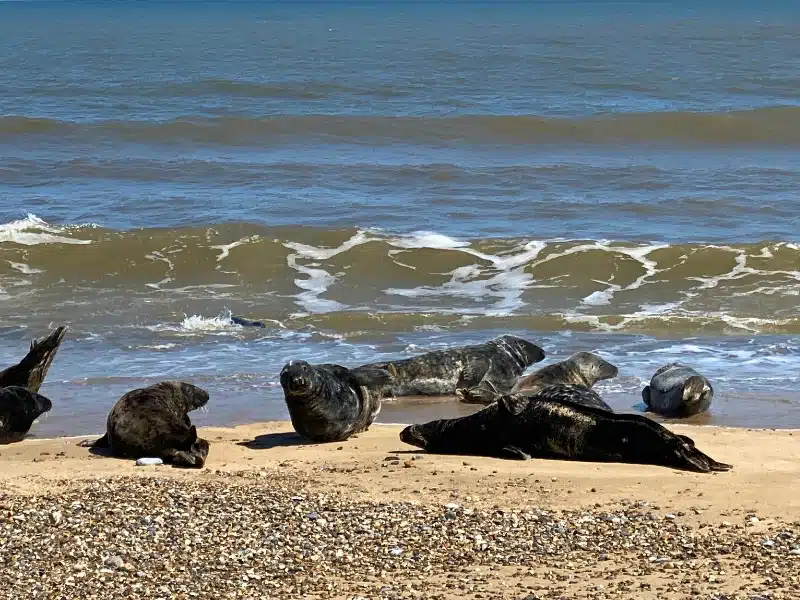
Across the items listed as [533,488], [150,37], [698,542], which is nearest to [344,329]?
[533,488]

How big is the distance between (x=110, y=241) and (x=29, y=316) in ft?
11.9

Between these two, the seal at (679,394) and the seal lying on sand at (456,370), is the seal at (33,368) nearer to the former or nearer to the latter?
the seal lying on sand at (456,370)

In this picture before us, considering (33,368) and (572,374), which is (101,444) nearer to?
(33,368)

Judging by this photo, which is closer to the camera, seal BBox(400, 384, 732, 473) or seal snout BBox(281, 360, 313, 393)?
seal BBox(400, 384, 732, 473)

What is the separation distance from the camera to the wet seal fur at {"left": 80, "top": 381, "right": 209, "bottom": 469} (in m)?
8.47

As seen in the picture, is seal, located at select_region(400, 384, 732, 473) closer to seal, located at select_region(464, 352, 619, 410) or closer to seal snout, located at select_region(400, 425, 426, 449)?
seal snout, located at select_region(400, 425, 426, 449)

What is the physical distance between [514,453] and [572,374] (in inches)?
108

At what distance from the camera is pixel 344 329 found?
13773 millimetres

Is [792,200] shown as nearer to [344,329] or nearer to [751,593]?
[344,329]

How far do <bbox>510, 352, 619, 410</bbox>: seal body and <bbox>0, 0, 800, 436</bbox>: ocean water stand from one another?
145 mm

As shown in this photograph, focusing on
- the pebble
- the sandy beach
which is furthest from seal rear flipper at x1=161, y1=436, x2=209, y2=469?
the pebble

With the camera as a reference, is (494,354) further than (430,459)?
Yes

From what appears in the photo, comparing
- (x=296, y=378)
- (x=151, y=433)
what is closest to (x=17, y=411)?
(x=151, y=433)

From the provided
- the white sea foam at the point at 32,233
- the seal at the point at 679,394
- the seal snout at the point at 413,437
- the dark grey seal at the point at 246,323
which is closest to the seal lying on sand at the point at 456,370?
the seal at the point at 679,394
